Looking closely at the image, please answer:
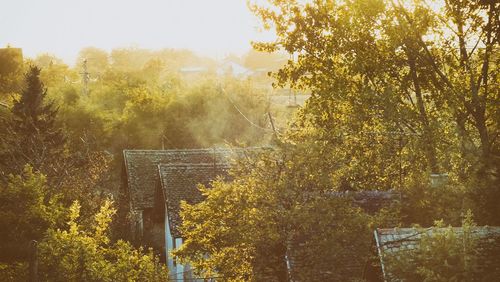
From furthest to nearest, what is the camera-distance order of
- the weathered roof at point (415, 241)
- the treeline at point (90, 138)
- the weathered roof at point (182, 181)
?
the weathered roof at point (182, 181) → the treeline at point (90, 138) → the weathered roof at point (415, 241)

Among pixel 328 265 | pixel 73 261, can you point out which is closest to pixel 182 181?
pixel 328 265

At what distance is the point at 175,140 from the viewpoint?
49.8m

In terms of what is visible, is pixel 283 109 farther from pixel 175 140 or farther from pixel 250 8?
pixel 250 8

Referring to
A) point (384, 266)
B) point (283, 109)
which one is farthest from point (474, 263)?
point (283, 109)

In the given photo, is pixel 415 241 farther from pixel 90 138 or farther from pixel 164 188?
pixel 90 138

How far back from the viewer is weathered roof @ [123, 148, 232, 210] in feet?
105

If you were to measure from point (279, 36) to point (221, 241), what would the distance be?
7.71m

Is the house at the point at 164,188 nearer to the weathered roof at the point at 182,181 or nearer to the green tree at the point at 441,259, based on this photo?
the weathered roof at the point at 182,181

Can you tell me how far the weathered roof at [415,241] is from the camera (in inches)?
521

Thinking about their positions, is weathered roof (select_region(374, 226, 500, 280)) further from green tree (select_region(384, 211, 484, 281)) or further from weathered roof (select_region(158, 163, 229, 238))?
weathered roof (select_region(158, 163, 229, 238))

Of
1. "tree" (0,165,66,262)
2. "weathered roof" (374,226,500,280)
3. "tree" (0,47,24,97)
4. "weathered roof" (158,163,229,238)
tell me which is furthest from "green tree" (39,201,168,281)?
"tree" (0,47,24,97)

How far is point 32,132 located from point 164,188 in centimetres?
1365

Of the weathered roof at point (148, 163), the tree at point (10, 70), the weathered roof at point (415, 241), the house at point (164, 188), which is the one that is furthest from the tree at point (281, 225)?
the tree at point (10, 70)

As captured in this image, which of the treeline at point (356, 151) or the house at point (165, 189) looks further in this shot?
the house at point (165, 189)
